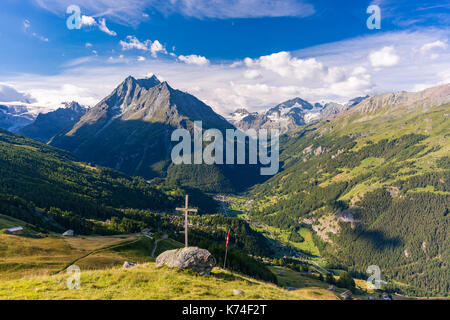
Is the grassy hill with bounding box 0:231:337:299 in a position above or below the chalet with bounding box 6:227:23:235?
above

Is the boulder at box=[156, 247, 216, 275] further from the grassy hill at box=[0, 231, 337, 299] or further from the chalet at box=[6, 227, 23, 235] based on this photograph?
the chalet at box=[6, 227, 23, 235]

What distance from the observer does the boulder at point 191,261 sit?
3014 centimetres

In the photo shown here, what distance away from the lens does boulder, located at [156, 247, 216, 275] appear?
98.9ft

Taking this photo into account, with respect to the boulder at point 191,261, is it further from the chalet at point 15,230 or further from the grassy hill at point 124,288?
the chalet at point 15,230

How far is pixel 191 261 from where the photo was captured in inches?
1190

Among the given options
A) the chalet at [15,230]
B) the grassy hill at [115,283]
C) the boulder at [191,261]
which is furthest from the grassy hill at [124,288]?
the chalet at [15,230]

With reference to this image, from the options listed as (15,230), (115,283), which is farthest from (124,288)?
(15,230)

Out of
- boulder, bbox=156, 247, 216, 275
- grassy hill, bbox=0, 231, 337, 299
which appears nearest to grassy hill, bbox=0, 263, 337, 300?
grassy hill, bbox=0, 231, 337, 299

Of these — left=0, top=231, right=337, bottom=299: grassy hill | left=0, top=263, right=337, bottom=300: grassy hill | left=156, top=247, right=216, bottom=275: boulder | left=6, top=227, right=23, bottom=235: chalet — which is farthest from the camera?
left=6, top=227, right=23, bottom=235: chalet
